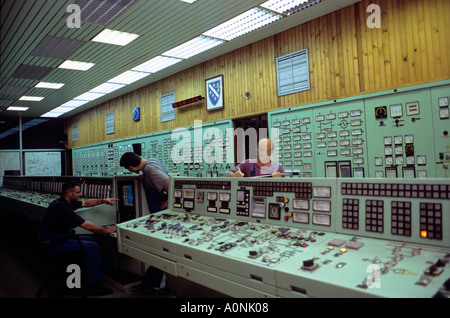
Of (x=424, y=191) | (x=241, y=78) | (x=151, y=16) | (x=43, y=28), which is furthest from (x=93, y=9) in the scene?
(x=424, y=191)

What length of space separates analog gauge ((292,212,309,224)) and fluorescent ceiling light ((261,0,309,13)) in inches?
126

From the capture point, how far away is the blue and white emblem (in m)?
5.95

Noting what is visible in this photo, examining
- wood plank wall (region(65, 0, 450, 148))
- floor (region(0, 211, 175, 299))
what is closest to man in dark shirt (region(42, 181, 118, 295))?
floor (region(0, 211, 175, 299))

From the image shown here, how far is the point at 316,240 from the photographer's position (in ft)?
5.27

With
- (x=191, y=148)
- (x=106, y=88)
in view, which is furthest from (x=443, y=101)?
(x=106, y=88)

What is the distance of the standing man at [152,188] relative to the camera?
10.3 feet

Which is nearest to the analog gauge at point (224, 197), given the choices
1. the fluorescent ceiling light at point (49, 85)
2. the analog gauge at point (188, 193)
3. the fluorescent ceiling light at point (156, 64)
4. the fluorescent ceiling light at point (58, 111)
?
the analog gauge at point (188, 193)

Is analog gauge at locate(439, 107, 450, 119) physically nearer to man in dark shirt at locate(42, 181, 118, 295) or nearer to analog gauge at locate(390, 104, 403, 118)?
analog gauge at locate(390, 104, 403, 118)

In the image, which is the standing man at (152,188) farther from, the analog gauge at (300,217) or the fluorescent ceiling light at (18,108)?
the fluorescent ceiling light at (18,108)

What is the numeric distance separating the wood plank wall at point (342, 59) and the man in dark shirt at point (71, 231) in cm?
314

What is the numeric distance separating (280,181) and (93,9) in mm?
3427

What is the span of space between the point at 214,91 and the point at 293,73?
1812 mm

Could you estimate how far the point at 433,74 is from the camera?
11.6 ft
